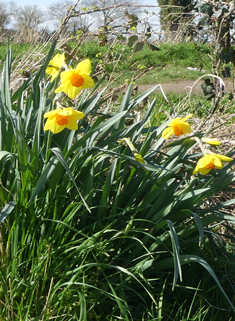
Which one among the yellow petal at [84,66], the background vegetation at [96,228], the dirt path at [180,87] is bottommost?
the dirt path at [180,87]

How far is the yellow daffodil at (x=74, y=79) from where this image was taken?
1.51m

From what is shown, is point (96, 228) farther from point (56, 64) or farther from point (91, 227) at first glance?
point (56, 64)

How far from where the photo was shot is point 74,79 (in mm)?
1519

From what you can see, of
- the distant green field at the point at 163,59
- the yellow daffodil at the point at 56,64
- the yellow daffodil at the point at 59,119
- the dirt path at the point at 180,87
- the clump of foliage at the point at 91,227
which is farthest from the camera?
the distant green field at the point at 163,59

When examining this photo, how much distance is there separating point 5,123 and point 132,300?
0.98 m

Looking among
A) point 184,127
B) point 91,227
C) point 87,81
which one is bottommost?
point 91,227

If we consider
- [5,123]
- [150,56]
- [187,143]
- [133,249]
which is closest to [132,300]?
[133,249]

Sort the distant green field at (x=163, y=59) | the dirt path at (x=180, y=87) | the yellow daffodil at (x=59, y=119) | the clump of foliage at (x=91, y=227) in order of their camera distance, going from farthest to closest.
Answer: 1. the distant green field at (x=163, y=59)
2. the dirt path at (x=180, y=87)
3. the clump of foliage at (x=91, y=227)
4. the yellow daffodil at (x=59, y=119)

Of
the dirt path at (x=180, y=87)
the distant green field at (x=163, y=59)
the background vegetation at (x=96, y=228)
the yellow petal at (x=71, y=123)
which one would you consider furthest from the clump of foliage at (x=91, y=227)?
the distant green field at (x=163, y=59)

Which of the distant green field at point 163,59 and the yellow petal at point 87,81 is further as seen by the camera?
the distant green field at point 163,59

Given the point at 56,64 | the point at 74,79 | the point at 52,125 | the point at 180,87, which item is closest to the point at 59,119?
the point at 52,125

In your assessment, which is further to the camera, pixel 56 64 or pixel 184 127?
pixel 56 64

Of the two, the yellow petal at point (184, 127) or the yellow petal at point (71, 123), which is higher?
the yellow petal at point (71, 123)

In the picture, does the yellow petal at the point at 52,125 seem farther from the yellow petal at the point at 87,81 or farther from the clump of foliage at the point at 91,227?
the yellow petal at the point at 87,81
